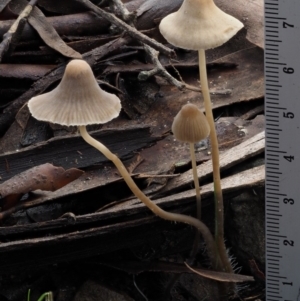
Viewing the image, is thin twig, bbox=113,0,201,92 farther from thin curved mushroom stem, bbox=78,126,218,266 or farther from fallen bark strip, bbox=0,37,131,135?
thin curved mushroom stem, bbox=78,126,218,266

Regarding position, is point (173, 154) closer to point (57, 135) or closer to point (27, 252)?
point (57, 135)

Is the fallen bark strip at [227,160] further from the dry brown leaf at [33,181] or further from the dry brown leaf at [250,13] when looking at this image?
the dry brown leaf at [250,13]

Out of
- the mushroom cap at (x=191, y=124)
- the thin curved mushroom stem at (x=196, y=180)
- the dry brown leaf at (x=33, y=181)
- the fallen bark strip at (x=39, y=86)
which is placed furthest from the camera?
the fallen bark strip at (x=39, y=86)

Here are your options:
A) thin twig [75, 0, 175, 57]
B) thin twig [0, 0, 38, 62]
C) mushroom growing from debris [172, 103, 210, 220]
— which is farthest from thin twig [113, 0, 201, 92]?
mushroom growing from debris [172, 103, 210, 220]

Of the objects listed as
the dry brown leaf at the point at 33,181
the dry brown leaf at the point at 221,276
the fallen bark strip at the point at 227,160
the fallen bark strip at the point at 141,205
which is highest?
the dry brown leaf at the point at 33,181

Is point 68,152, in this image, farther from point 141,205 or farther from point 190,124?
point 190,124

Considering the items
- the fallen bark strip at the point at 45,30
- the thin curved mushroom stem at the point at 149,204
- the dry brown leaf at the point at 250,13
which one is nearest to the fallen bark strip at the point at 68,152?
the thin curved mushroom stem at the point at 149,204

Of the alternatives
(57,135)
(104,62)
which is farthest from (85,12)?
(57,135)
